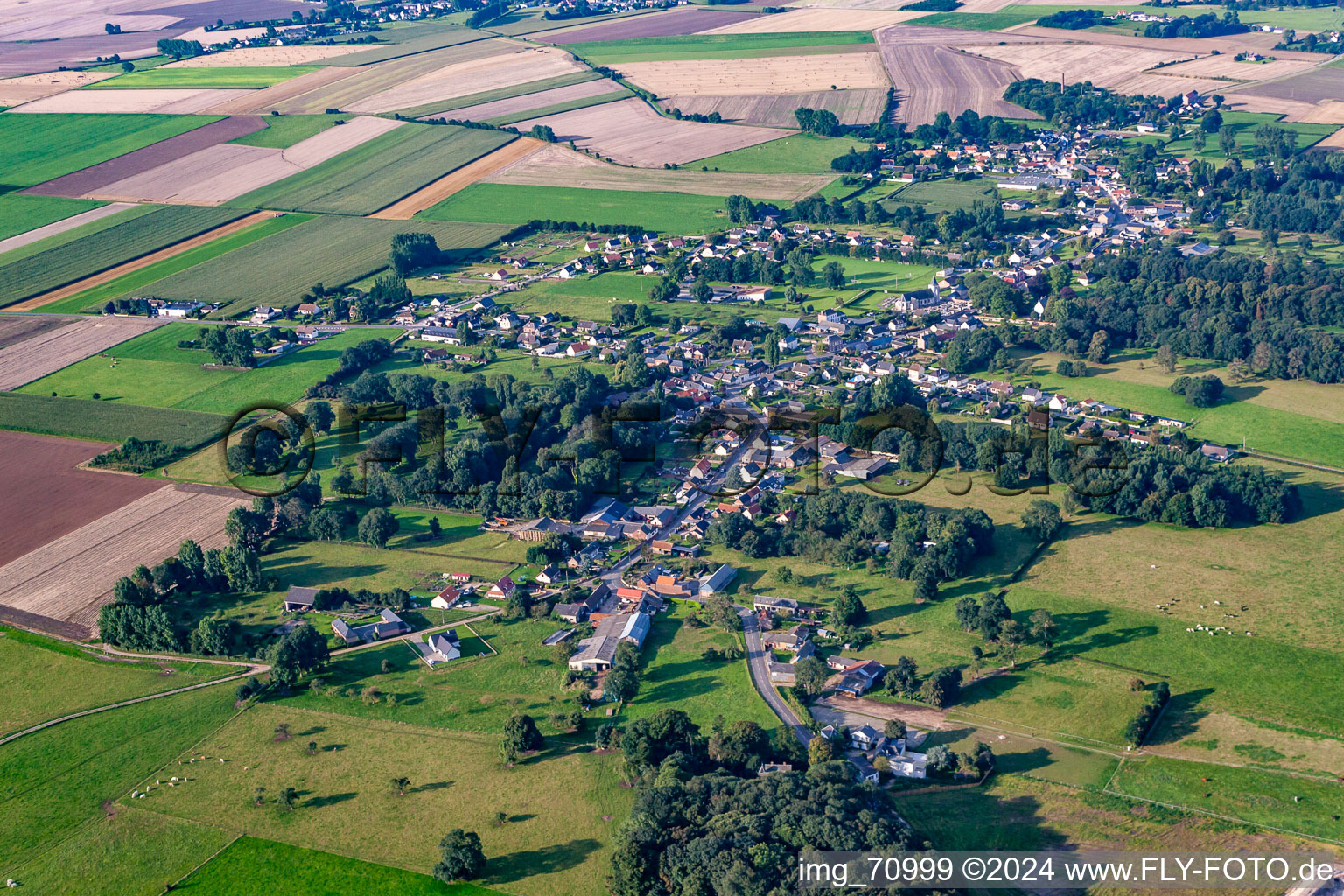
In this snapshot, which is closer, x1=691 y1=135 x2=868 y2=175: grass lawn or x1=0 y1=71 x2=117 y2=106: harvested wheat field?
x1=691 y1=135 x2=868 y2=175: grass lawn

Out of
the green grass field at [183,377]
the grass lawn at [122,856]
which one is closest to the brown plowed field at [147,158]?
Answer: the green grass field at [183,377]

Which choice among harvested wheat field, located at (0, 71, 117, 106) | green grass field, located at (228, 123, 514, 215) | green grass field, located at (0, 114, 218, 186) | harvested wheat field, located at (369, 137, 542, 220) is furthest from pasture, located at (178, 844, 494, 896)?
harvested wheat field, located at (0, 71, 117, 106)

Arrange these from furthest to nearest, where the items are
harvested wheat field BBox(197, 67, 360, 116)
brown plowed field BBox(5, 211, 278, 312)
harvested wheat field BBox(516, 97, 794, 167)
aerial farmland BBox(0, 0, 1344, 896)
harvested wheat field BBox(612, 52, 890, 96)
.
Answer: harvested wheat field BBox(612, 52, 890, 96)
harvested wheat field BBox(197, 67, 360, 116)
harvested wheat field BBox(516, 97, 794, 167)
brown plowed field BBox(5, 211, 278, 312)
aerial farmland BBox(0, 0, 1344, 896)

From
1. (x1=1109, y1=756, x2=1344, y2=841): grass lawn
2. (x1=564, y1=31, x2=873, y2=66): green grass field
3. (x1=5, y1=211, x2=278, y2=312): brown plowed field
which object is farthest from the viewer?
(x1=564, y1=31, x2=873, y2=66): green grass field

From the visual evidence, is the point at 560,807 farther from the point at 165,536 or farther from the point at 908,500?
the point at 165,536

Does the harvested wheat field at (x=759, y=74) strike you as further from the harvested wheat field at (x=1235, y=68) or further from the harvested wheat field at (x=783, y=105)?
→ the harvested wheat field at (x=1235, y=68)

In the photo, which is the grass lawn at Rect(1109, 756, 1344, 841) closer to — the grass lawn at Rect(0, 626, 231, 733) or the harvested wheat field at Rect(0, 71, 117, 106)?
the grass lawn at Rect(0, 626, 231, 733)

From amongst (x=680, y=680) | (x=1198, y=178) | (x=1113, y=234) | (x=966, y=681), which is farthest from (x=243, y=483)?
(x=1198, y=178)
